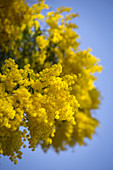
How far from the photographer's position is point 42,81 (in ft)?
2.92

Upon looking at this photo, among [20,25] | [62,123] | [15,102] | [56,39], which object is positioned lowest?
[15,102]

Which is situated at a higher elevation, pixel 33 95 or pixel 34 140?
pixel 33 95

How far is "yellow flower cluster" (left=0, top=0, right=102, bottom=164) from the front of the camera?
0.81 m

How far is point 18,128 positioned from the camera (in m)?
0.83

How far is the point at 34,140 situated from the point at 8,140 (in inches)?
4.2

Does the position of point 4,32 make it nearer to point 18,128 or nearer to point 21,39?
point 21,39

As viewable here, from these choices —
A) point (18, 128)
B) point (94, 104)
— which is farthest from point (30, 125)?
point (94, 104)

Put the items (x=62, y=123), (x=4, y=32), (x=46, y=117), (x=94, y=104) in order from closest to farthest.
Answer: (x=46, y=117)
(x=4, y=32)
(x=62, y=123)
(x=94, y=104)

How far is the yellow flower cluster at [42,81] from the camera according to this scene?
2.64ft

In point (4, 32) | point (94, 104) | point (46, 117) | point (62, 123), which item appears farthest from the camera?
point (94, 104)

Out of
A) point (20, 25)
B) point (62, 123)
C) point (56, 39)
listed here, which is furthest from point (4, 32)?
point (62, 123)

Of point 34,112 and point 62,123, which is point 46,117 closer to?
point 34,112

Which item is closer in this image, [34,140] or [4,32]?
[34,140]

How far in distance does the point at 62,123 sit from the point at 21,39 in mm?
839
